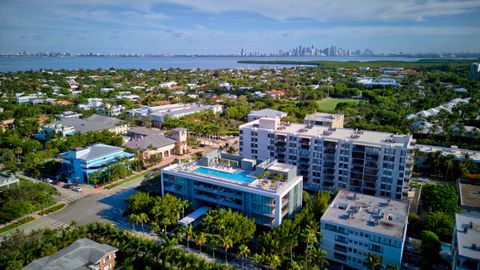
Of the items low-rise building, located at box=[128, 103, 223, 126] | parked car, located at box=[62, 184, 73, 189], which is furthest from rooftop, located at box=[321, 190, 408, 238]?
low-rise building, located at box=[128, 103, 223, 126]

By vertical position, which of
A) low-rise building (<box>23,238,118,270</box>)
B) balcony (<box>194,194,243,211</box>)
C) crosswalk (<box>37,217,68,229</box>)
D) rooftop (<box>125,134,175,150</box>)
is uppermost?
rooftop (<box>125,134,175,150</box>)

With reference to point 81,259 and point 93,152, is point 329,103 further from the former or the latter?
point 81,259

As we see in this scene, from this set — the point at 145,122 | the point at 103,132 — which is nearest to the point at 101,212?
the point at 103,132

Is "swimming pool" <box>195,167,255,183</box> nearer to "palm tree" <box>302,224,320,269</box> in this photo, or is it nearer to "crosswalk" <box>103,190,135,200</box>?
"palm tree" <box>302,224,320,269</box>

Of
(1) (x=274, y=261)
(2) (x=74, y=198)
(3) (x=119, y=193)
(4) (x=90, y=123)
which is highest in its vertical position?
(4) (x=90, y=123)

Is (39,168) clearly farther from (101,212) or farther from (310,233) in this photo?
(310,233)

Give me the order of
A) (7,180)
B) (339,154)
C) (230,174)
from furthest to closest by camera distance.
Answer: (339,154) → (7,180) → (230,174)

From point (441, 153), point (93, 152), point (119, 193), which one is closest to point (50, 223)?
point (119, 193)
